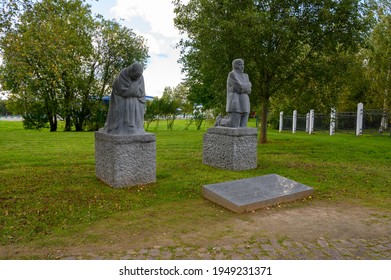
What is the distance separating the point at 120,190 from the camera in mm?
6641

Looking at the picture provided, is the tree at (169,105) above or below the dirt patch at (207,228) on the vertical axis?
above

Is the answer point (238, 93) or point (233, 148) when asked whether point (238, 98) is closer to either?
point (238, 93)

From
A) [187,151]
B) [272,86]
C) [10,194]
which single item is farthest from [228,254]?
[272,86]

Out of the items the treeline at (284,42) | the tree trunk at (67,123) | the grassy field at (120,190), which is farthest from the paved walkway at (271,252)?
the tree trunk at (67,123)

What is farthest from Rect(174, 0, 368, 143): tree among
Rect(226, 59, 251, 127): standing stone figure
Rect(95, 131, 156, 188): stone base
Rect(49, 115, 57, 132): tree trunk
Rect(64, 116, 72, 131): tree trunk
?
Rect(49, 115, 57, 132): tree trunk

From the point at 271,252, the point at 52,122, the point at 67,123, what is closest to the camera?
the point at 271,252

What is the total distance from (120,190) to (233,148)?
3.39 metres

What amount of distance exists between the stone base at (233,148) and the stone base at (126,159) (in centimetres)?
247

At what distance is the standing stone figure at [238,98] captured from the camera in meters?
9.22

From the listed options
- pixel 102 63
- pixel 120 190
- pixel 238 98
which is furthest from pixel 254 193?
pixel 102 63

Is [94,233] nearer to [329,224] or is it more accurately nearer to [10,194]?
[10,194]

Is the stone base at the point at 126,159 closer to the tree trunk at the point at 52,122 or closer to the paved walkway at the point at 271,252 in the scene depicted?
the paved walkway at the point at 271,252

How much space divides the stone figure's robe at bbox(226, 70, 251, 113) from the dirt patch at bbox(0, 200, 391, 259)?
12.8 ft

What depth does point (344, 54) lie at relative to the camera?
544 inches
